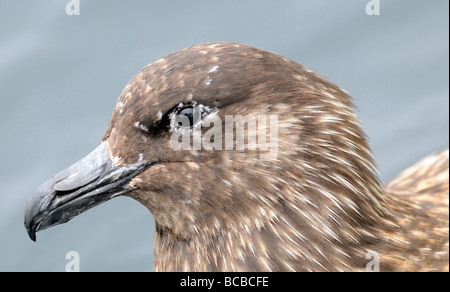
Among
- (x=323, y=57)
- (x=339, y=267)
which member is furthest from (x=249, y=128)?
(x=323, y=57)

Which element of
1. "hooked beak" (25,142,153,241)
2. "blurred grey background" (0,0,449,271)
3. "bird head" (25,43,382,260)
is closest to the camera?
"bird head" (25,43,382,260)

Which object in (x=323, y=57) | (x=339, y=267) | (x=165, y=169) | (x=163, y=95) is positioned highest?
(x=323, y=57)

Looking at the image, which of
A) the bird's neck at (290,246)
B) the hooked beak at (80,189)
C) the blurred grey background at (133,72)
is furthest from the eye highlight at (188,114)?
the blurred grey background at (133,72)

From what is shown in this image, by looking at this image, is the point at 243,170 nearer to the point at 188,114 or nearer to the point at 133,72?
the point at 188,114

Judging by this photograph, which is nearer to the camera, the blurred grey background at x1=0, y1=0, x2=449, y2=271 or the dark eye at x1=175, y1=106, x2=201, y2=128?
the dark eye at x1=175, y1=106, x2=201, y2=128

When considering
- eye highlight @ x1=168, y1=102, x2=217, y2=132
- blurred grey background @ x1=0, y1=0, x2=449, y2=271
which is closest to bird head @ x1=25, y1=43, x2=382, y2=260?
eye highlight @ x1=168, y1=102, x2=217, y2=132

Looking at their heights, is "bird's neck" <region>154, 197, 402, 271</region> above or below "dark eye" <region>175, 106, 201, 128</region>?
below

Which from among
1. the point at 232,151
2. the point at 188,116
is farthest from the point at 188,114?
the point at 232,151

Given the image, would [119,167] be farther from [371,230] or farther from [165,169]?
[371,230]

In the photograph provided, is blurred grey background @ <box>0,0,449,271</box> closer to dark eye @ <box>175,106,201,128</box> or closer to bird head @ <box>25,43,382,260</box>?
bird head @ <box>25,43,382,260</box>
